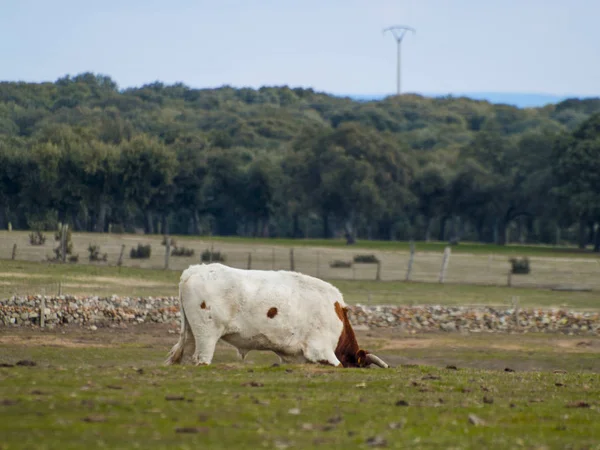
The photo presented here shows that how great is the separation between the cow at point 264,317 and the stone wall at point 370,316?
10616mm

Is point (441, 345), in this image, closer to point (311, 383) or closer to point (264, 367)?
point (264, 367)

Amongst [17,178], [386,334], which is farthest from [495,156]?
[386,334]

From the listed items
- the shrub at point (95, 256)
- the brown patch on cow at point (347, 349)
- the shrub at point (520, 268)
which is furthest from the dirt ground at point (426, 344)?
the shrub at point (520, 268)

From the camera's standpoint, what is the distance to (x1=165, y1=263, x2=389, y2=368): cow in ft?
64.3

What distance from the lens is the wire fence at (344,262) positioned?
174 ft

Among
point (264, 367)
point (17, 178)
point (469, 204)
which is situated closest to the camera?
point (264, 367)

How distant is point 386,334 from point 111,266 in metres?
20.8

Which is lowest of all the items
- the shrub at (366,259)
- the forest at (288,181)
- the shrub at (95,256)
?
the shrub at (366,259)

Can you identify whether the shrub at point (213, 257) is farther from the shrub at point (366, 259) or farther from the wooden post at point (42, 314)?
the wooden post at point (42, 314)

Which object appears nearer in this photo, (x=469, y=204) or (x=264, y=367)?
(x=264, y=367)

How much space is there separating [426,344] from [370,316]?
4.50m

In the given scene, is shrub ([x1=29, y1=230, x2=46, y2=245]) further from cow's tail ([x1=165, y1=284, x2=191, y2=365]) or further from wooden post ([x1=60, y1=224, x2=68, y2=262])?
cow's tail ([x1=165, y1=284, x2=191, y2=365])

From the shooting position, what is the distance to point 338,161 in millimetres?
93188

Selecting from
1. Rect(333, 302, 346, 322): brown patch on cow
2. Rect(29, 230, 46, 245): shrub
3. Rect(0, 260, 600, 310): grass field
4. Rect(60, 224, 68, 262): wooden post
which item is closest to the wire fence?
Rect(29, 230, 46, 245): shrub
